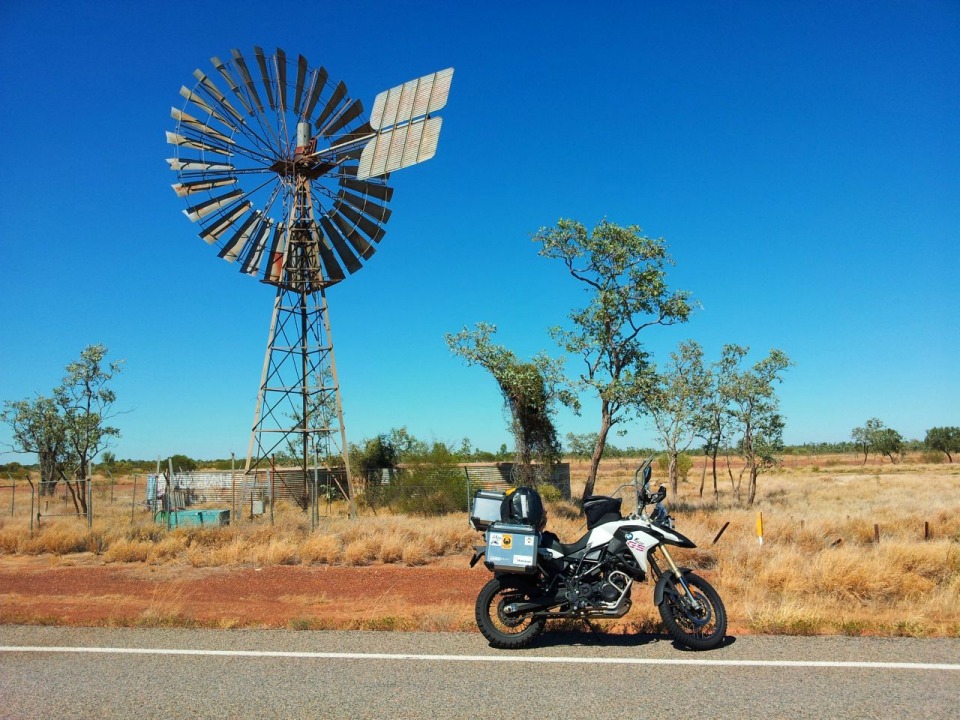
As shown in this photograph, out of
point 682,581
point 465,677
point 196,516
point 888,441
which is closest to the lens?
point 465,677

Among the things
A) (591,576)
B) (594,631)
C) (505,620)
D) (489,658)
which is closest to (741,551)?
(594,631)

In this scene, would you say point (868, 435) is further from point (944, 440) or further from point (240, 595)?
point (240, 595)

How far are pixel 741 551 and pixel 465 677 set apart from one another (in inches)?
431

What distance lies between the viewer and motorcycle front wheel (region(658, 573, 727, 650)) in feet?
21.6

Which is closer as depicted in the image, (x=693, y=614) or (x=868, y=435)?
(x=693, y=614)

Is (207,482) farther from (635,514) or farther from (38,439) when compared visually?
(635,514)

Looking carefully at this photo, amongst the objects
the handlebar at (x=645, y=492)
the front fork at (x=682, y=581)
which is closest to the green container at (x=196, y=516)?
the handlebar at (x=645, y=492)

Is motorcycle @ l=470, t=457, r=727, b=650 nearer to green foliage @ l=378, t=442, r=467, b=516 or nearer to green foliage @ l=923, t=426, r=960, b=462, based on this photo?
green foliage @ l=378, t=442, r=467, b=516

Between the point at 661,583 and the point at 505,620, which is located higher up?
the point at 661,583

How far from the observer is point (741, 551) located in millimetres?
15055

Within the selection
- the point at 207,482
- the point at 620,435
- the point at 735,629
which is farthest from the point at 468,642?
the point at 207,482

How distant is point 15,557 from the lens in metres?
16.8

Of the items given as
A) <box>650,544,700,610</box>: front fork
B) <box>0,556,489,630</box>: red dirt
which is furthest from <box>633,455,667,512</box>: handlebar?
<box>0,556,489,630</box>: red dirt

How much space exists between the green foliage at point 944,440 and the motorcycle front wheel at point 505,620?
283ft
